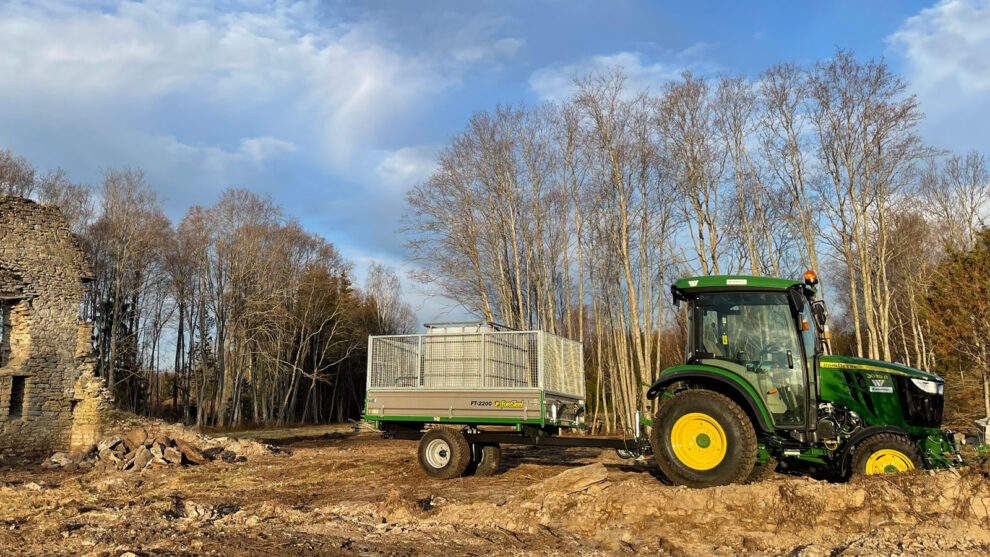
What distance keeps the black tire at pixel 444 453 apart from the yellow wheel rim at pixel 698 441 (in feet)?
13.2

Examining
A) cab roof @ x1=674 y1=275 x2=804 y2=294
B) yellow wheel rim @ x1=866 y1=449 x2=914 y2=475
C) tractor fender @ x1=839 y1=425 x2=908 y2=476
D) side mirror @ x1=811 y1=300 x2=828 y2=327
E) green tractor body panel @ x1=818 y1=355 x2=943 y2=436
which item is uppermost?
cab roof @ x1=674 y1=275 x2=804 y2=294

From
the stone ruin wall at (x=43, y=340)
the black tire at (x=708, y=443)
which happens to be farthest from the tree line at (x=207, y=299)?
the black tire at (x=708, y=443)

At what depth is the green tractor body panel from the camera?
283 inches

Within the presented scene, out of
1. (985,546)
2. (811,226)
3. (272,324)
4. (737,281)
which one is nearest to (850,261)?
(811,226)

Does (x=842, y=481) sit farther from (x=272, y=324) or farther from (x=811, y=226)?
(x=272, y=324)

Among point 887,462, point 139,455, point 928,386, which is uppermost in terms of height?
point 928,386

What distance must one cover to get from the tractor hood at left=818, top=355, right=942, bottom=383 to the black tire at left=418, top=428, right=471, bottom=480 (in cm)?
545

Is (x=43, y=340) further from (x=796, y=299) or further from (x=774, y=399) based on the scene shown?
(x=796, y=299)

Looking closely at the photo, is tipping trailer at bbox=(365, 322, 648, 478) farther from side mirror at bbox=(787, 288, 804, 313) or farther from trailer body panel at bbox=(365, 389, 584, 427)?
side mirror at bbox=(787, 288, 804, 313)

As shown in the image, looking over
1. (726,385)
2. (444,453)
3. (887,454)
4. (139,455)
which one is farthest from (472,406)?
(139,455)

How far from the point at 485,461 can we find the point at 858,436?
603cm

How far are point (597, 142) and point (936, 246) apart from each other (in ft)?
63.4

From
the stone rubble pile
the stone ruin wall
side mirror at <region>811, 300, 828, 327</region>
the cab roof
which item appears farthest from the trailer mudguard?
the stone ruin wall

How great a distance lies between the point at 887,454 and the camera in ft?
22.3
